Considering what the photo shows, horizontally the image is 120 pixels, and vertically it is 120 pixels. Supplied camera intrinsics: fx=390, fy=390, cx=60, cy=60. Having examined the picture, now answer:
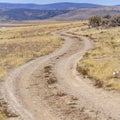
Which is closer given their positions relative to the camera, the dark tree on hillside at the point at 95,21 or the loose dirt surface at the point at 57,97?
the loose dirt surface at the point at 57,97

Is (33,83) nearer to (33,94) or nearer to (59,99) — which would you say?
(33,94)

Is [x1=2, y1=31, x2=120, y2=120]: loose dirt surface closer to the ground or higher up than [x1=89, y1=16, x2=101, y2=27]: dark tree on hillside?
higher up

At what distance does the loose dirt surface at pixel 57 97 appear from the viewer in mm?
19469

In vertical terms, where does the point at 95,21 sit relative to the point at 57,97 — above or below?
below

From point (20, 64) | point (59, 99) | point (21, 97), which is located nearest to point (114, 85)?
point (59, 99)

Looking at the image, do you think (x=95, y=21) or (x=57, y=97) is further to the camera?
(x=95, y=21)

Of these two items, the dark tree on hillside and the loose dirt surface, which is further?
the dark tree on hillside

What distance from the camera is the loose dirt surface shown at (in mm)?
19469

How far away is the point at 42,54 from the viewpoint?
1917 inches

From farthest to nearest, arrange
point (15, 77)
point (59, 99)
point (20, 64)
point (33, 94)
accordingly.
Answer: point (20, 64) → point (15, 77) → point (33, 94) → point (59, 99)

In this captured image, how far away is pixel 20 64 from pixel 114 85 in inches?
646

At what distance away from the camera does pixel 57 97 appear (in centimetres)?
2353

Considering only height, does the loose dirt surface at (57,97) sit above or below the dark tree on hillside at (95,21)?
above

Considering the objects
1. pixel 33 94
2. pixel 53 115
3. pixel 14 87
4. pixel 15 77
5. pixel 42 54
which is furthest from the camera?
pixel 42 54
